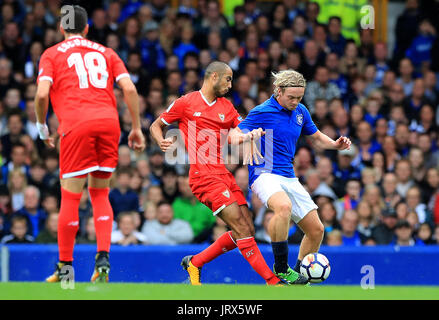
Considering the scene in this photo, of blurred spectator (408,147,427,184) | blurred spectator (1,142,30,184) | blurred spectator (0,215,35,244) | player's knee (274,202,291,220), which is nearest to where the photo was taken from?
player's knee (274,202,291,220)

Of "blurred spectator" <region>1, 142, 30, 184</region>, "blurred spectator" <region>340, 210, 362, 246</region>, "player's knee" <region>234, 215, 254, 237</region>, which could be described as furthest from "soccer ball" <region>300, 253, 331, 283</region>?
"blurred spectator" <region>1, 142, 30, 184</region>

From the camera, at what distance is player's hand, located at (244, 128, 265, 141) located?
6867 millimetres

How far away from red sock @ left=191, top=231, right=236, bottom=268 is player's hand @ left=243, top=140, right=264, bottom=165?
2.40ft

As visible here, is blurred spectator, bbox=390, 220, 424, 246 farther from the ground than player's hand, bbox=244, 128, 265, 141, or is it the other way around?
player's hand, bbox=244, 128, 265, 141

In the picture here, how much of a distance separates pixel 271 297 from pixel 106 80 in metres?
2.51

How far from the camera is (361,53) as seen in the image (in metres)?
14.3

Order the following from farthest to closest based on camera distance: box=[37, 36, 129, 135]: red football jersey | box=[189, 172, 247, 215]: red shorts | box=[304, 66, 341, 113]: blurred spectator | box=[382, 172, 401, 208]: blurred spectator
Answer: box=[304, 66, 341, 113]: blurred spectator → box=[382, 172, 401, 208]: blurred spectator → box=[189, 172, 247, 215]: red shorts → box=[37, 36, 129, 135]: red football jersey

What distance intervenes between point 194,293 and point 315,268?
1.89 meters

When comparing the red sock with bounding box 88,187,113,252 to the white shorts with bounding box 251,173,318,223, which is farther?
the white shorts with bounding box 251,173,318,223

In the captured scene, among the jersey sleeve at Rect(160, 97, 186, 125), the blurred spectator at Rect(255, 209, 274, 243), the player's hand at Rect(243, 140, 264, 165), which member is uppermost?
the jersey sleeve at Rect(160, 97, 186, 125)

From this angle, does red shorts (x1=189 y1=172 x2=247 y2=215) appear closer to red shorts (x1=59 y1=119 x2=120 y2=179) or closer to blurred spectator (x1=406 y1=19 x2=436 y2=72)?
red shorts (x1=59 y1=119 x2=120 y2=179)

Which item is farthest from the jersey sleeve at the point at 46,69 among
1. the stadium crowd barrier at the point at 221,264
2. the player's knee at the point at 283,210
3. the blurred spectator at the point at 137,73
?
the blurred spectator at the point at 137,73

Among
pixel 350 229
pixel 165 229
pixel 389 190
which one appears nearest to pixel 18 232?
pixel 165 229

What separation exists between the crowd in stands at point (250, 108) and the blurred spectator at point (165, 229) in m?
0.01
